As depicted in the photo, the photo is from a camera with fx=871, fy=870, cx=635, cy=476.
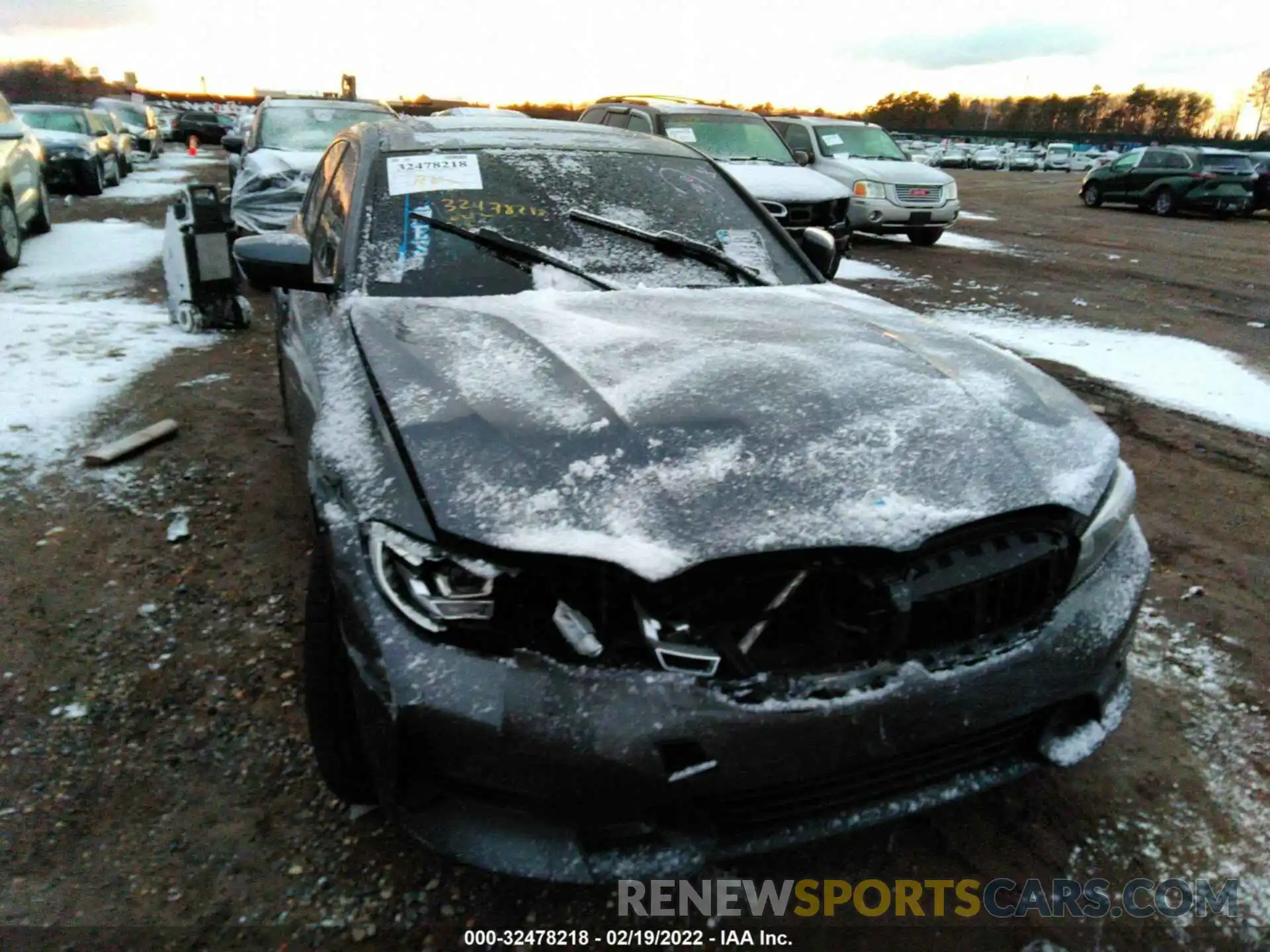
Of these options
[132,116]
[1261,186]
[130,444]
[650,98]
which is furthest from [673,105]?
[132,116]

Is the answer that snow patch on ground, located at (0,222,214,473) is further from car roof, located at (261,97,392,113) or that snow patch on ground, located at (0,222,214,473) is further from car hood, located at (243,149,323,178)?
car roof, located at (261,97,392,113)

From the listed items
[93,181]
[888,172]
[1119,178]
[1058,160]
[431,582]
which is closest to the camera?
[431,582]

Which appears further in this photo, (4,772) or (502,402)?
(4,772)

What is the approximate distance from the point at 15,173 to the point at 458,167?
27.2 ft

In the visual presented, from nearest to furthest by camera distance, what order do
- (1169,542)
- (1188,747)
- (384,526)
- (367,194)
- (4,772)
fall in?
(384,526), (4,772), (1188,747), (367,194), (1169,542)

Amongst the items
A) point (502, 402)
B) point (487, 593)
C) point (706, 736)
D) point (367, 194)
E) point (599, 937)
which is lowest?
point (599, 937)

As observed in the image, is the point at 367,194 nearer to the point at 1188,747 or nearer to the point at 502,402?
the point at 502,402

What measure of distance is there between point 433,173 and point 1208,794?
295 centimetres

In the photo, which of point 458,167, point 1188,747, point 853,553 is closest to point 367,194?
point 458,167

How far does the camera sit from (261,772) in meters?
2.26

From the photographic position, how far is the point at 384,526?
5.50ft

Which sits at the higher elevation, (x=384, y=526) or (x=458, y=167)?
(x=458, y=167)

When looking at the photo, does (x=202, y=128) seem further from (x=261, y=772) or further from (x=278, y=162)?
(x=261, y=772)

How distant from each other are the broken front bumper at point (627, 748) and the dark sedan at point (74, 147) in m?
14.9
